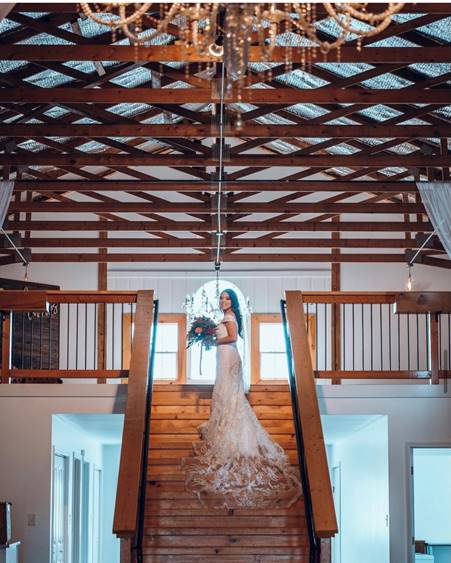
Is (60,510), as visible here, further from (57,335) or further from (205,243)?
(205,243)

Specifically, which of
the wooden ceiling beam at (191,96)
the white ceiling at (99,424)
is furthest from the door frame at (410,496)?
the wooden ceiling beam at (191,96)

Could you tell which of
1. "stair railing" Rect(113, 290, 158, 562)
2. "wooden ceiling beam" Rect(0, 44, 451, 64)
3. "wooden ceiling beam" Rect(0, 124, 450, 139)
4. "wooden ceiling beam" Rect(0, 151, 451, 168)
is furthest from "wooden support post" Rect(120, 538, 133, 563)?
→ "wooden ceiling beam" Rect(0, 151, 451, 168)

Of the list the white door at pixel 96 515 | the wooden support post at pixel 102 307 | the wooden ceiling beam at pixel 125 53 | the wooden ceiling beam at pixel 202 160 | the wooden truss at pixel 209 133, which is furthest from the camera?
the wooden support post at pixel 102 307

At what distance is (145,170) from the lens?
59.5ft

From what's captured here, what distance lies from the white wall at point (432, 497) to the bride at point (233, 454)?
828 centimetres

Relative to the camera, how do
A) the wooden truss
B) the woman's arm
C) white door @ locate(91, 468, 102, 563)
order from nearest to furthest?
the woman's arm, the wooden truss, white door @ locate(91, 468, 102, 563)

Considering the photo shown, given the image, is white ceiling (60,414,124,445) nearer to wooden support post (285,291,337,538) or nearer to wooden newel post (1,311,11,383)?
wooden newel post (1,311,11,383)

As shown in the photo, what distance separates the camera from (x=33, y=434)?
36.5 feet

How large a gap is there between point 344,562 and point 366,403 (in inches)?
265

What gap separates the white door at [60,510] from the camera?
1352cm

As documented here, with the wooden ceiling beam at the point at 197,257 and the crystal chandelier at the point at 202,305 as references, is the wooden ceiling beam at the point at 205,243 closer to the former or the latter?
the wooden ceiling beam at the point at 197,257

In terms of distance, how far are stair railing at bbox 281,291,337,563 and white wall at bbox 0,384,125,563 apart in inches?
80.8

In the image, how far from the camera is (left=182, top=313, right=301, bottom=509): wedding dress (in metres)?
8.86

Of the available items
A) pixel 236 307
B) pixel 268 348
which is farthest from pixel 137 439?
pixel 268 348
